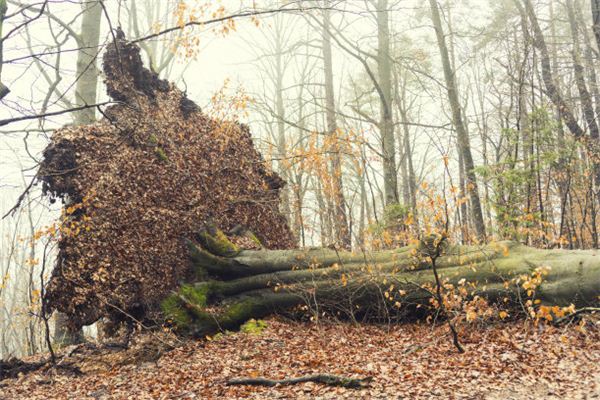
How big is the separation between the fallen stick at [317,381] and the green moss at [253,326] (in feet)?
8.62

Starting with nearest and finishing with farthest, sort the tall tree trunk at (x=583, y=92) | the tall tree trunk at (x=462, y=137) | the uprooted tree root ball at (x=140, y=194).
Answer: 1. the uprooted tree root ball at (x=140, y=194)
2. the tall tree trunk at (x=462, y=137)
3. the tall tree trunk at (x=583, y=92)

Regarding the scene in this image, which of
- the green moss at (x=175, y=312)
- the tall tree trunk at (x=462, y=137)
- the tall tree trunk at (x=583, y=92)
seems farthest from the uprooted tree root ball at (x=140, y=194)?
the tall tree trunk at (x=583, y=92)

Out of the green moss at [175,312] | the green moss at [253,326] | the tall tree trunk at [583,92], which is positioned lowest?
the green moss at [253,326]

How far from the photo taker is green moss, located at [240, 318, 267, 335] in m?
9.49

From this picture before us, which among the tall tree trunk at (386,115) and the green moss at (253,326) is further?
the tall tree trunk at (386,115)

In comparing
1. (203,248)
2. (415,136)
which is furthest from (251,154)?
(415,136)

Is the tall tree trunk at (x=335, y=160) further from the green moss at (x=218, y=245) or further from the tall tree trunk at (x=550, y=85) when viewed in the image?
the tall tree trunk at (x=550, y=85)

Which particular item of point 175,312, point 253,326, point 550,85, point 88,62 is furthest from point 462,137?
point 88,62

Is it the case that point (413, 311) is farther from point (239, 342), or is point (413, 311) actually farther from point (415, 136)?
point (415, 136)

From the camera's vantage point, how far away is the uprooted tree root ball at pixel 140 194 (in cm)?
938

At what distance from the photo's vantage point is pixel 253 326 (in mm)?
9695

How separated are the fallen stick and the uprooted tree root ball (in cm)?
371

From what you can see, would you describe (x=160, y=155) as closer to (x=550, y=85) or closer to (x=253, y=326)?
(x=253, y=326)

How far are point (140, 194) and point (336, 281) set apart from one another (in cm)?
447
